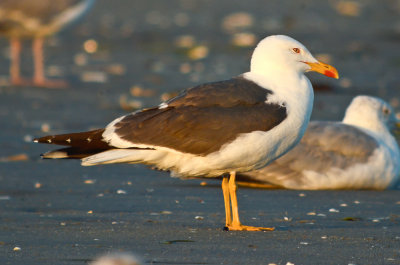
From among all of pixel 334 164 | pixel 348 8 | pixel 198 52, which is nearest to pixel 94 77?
pixel 198 52

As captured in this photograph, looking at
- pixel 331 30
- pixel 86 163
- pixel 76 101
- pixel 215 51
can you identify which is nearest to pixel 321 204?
pixel 86 163

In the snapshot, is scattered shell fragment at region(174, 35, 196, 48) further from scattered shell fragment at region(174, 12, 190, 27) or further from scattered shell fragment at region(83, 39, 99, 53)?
scattered shell fragment at region(174, 12, 190, 27)

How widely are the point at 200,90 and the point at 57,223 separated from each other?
4.62 ft

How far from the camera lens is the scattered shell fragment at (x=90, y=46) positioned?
1931 centimetres

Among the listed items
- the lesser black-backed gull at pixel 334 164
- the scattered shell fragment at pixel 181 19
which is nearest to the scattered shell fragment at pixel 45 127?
the lesser black-backed gull at pixel 334 164

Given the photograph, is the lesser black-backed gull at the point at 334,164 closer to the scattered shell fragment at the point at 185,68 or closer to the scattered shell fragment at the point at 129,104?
the scattered shell fragment at the point at 129,104

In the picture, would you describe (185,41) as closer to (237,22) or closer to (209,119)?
(237,22)

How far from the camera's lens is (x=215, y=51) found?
61.5 ft

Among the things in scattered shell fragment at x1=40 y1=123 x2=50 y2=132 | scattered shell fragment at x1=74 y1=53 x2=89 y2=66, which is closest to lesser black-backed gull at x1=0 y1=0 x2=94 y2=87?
scattered shell fragment at x1=74 y1=53 x2=89 y2=66

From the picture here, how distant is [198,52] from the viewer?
1848 cm

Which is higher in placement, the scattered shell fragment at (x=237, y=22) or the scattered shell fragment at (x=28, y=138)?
the scattered shell fragment at (x=237, y=22)

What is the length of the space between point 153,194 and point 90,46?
40.5 feet

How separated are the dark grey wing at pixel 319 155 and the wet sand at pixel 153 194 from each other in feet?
0.67

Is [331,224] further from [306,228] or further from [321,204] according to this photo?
[321,204]
